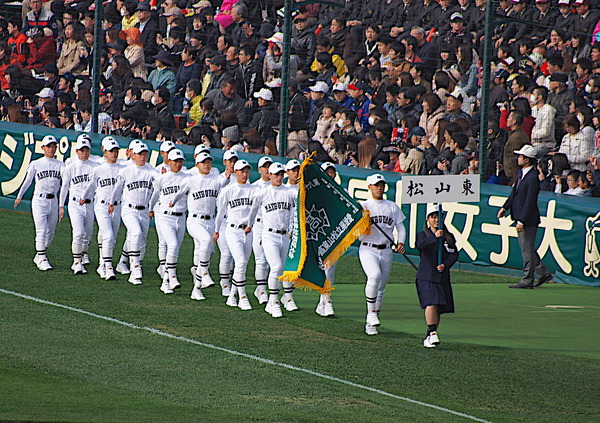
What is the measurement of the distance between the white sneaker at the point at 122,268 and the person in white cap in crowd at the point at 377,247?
4627 millimetres

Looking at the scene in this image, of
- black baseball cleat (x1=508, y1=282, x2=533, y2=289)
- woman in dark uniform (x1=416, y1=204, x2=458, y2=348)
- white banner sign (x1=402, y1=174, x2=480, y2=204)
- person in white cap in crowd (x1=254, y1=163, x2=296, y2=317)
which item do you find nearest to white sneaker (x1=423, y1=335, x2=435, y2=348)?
woman in dark uniform (x1=416, y1=204, x2=458, y2=348)

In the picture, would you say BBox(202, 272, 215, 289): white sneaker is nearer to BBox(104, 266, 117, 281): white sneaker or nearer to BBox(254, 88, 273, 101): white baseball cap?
BBox(104, 266, 117, 281): white sneaker

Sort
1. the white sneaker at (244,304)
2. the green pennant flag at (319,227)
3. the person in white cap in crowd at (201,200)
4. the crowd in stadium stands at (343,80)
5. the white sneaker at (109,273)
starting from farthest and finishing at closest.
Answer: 1. the crowd in stadium stands at (343,80)
2. the white sneaker at (109,273)
3. the person in white cap in crowd at (201,200)
4. the white sneaker at (244,304)
5. the green pennant flag at (319,227)

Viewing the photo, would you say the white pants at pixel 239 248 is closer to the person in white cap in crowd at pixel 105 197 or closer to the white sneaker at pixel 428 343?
the person in white cap in crowd at pixel 105 197

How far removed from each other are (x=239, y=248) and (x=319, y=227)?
1378mm

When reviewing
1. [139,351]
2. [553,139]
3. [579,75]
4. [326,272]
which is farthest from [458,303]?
[139,351]

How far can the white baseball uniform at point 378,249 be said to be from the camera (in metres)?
12.6

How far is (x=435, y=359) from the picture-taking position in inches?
442

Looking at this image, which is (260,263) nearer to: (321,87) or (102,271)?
(102,271)

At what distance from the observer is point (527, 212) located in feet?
52.5

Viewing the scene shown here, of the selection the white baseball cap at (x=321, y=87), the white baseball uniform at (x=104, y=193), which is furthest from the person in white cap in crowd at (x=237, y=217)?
the white baseball cap at (x=321, y=87)

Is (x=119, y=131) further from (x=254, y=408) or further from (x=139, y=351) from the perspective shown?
(x=254, y=408)

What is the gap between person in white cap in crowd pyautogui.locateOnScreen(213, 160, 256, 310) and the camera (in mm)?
14039

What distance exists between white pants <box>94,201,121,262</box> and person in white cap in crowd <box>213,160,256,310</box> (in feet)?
6.69
